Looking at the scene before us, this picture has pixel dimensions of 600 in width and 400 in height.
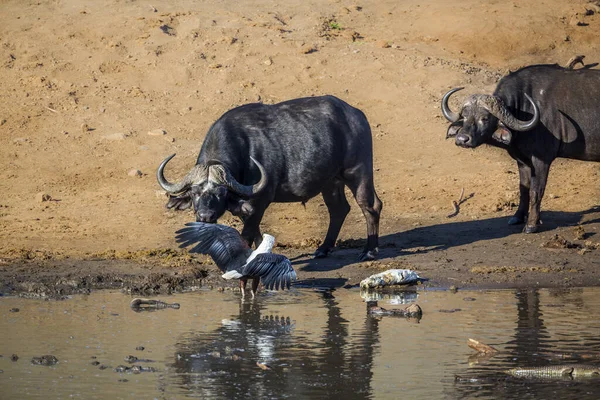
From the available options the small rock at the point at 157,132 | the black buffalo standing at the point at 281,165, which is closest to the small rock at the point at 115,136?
the small rock at the point at 157,132

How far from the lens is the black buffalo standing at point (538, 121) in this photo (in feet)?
42.5

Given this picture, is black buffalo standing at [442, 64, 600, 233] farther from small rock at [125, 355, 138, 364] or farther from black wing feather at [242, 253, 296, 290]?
small rock at [125, 355, 138, 364]

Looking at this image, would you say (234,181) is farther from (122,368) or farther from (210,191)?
(122,368)

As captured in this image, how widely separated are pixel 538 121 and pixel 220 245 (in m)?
4.59

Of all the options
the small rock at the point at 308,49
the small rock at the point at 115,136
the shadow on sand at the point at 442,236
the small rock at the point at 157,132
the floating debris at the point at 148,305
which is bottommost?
the floating debris at the point at 148,305

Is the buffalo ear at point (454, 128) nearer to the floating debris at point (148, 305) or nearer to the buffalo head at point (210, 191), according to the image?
the buffalo head at point (210, 191)

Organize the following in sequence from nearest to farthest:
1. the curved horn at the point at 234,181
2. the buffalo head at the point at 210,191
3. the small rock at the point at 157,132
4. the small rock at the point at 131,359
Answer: the small rock at the point at 131,359, the buffalo head at the point at 210,191, the curved horn at the point at 234,181, the small rock at the point at 157,132

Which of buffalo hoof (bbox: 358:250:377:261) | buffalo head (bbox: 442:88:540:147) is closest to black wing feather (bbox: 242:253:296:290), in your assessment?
buffalo hoof (bbox: 358:250:377:261)

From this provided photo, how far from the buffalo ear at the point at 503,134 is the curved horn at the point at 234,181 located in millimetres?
3086

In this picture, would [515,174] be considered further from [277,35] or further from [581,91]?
[277,35]

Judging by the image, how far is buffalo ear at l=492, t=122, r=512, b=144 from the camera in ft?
42.0

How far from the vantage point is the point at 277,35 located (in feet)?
61.1

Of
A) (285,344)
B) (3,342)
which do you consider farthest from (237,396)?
(3,342)

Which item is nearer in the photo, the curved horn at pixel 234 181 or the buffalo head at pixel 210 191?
the buffalo head at pixel 210 191
